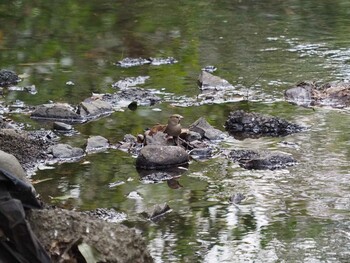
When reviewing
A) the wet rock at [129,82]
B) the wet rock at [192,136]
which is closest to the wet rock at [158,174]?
the wet rock at [192,136]

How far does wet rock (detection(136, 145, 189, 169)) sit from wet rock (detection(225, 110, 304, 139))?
2.69ft

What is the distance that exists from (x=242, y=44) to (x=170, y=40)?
93 cm

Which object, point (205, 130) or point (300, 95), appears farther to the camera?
point (300, 95)

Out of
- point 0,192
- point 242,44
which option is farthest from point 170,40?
point 0,192

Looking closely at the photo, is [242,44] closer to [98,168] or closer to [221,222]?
[98,168]

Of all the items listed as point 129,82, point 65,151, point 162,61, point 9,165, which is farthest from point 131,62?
point 9,165

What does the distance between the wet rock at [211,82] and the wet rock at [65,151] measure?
2.14 m

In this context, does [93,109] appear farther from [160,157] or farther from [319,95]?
[319,95]

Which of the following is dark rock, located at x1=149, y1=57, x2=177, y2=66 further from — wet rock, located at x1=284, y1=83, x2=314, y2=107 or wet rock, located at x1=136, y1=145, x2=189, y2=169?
wet rock, located at x1=136, y1=145, x2=189, y2=169

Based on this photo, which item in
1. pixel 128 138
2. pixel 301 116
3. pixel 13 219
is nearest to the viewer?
pixel 13 219

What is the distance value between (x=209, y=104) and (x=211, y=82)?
24.0 inches

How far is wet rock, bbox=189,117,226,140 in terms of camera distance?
735 cm

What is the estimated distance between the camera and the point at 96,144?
7203mm

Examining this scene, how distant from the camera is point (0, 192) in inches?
168
